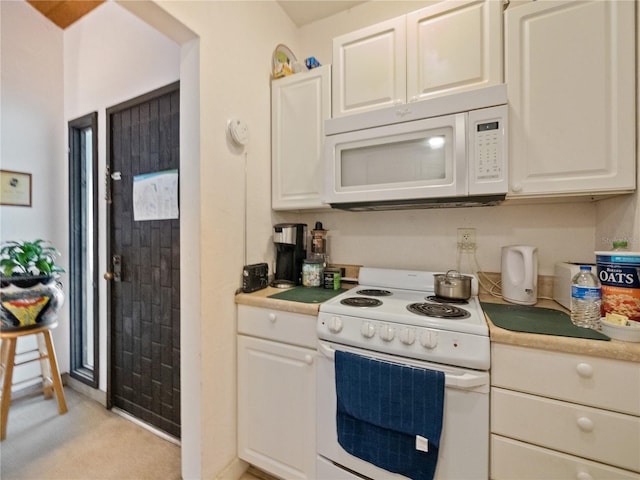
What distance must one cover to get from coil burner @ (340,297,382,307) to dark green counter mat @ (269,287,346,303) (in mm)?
122

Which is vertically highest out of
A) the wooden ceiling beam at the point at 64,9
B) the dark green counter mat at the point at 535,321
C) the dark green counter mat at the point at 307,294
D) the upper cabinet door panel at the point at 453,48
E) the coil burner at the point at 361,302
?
the wooden ceiling beam at the point at 64,9

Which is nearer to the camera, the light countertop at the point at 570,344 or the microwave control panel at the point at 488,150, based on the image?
the light countertop at the point at 570,344

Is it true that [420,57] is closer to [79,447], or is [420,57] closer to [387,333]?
[387,333]

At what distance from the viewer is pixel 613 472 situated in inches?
32.6

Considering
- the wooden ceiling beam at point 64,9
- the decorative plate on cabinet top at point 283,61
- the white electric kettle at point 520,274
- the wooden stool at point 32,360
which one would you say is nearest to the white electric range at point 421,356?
the white electric kettle at point 520,274

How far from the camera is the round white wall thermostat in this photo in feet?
4.57

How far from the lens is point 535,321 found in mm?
1038

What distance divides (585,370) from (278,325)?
1157 millimetres

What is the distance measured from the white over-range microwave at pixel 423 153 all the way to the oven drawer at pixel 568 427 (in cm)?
80

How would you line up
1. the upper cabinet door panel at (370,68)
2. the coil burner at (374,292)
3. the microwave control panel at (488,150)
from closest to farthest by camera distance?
1. the microwave control panel at (488,150)
2. the upper cabinet door panel at (370,68)
3. the coil burner at (374,292)

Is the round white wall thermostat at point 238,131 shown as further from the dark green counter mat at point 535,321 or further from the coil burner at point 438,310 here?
the dark green counter mat at point 535,321

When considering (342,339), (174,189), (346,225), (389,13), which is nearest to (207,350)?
(342,339)

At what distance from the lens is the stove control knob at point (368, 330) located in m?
1.10

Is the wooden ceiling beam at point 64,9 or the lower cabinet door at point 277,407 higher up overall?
the wooden ceiling beam at point 64,9
